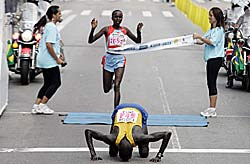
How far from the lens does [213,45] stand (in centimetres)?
1195

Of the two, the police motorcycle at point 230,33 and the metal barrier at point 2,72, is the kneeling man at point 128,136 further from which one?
the police motorcycle at point 230,33

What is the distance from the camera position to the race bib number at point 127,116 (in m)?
8.86

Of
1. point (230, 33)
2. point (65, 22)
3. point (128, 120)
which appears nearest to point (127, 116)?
point (128, 120)

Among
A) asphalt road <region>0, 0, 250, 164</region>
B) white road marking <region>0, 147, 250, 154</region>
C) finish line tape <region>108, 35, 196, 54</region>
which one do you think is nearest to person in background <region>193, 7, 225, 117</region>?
finish line tape <region>108, 35, 196, 54</region>

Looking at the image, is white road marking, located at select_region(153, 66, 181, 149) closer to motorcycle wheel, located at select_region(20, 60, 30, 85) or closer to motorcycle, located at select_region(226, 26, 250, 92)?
motorcycle, located at select_region(226, 26, 250, 92)

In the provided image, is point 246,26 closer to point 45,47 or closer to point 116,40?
point 116,40

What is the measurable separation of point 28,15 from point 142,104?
4376mm

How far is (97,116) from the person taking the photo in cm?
1186

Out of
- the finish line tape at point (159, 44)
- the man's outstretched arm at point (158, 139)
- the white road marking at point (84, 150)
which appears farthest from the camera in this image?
the finish line tape at point (159, 44)

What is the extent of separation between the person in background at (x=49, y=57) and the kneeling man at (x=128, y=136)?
10.1 ft

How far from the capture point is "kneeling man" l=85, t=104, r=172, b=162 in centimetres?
864

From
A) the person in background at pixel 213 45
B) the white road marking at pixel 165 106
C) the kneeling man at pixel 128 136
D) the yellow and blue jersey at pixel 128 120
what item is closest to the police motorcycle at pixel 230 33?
the white road marking at pixel 165 106

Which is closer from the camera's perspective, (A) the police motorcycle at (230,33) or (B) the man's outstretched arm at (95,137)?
(B) the man's outstretched arm at (95,137)

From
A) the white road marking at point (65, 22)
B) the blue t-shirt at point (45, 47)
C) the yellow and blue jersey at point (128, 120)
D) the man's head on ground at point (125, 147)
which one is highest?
the blue t-shirt at point (45, 47)
